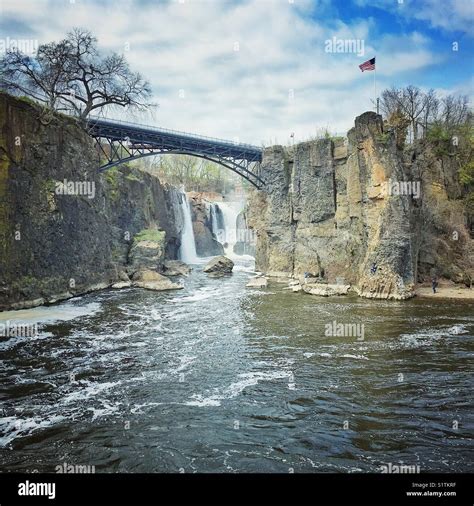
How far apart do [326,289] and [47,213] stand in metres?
17.8

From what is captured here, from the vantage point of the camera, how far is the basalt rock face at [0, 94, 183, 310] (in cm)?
2016

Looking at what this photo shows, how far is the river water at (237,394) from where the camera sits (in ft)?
23.9

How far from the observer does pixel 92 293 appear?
26641mm

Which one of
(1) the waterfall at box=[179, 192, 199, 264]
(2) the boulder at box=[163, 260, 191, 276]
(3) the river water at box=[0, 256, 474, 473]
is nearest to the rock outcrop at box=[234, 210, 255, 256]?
(1) the waterfall at box=[179, 192, 199, 264]

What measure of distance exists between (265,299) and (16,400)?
652 inches

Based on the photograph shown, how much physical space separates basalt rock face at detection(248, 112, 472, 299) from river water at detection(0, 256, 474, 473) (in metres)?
6.16

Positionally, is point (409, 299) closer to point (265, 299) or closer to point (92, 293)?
point (265, 299)

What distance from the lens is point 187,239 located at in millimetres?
56906
